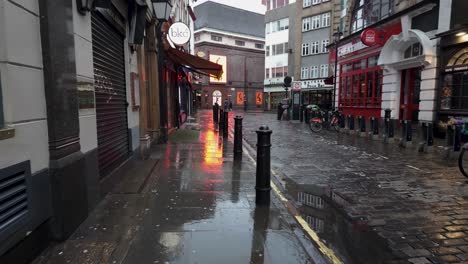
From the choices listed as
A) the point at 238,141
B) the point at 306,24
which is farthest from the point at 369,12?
the point at 306,24

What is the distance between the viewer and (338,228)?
4.23 m

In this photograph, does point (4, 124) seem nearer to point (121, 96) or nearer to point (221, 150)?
point (121, 96)

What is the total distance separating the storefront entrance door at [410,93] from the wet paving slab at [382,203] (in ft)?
24.2

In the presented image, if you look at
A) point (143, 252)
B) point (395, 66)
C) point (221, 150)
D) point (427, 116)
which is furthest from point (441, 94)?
point (143, 252)

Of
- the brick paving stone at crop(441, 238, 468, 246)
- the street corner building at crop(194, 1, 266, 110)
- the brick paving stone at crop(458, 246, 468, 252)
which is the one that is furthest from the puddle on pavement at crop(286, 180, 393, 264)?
the street corner building at crop(194, 1, 266, 110)

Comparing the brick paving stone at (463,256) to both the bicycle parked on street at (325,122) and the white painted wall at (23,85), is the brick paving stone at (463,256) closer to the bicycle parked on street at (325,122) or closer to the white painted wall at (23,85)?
the white painted wall at (23,85)

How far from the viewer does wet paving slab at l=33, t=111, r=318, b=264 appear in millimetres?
3330

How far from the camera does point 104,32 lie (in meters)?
5.90

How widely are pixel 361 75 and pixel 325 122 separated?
4796 mm

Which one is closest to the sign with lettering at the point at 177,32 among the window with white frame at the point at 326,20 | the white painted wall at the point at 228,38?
the window with white frame at the point at 326,20

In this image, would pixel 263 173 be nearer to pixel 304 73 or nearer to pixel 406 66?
pixel 406 66

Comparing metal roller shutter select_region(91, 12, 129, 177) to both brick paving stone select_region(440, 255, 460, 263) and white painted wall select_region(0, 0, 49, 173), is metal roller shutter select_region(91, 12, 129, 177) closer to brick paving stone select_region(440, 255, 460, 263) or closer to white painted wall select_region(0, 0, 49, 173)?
white painted wall select_region(0, 0, 49, 173)

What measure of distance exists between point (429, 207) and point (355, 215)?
4.29 feet

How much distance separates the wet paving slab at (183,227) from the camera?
10.9ft
